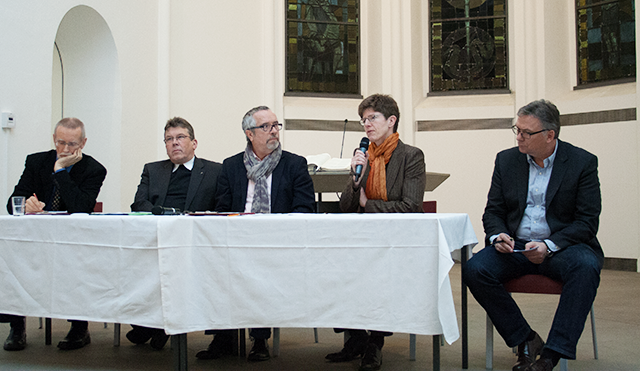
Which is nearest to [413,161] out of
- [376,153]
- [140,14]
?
[376,153]

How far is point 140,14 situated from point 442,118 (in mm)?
4064

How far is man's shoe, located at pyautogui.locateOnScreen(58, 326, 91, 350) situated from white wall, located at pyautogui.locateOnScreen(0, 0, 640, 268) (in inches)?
123

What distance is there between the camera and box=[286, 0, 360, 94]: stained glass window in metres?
8.59

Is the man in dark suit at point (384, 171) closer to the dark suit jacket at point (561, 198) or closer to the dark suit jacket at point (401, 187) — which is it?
the dark suit jacket at point (401, 187)

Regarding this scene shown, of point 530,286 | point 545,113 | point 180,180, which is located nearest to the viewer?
point 530,286

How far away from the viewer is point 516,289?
293cm

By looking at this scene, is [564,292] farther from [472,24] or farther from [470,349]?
[472,24]

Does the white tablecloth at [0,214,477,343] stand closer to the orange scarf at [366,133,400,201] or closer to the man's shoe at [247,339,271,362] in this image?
the man's shoe at [247,339,271,362]

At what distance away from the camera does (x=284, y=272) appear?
2600 mm

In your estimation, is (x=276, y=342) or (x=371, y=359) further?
(x=276, y=342)

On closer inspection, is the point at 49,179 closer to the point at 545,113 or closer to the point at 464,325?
the point at 464,325

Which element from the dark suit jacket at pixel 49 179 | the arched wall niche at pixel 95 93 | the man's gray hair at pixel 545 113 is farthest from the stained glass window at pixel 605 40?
the dark suit jacket at pixel 49 179

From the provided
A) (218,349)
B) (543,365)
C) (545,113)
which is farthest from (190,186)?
(543,365)

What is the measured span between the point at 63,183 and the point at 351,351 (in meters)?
1.83
